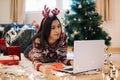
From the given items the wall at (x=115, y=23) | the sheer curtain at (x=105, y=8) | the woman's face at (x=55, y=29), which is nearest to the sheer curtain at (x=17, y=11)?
the sheer curtain at (x=105, y=8)

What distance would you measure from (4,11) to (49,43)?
11.3 ft

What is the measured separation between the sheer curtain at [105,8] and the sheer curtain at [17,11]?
1.59 meters

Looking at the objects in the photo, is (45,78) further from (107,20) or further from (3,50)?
(107,20)

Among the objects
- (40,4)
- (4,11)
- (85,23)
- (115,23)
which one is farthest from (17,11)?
(85,23)

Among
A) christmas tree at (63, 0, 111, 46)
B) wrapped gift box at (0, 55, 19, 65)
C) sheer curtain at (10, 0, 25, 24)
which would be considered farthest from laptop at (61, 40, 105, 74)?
sheer curtain at (10, 0, 25, 24)

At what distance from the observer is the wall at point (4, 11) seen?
4.89m

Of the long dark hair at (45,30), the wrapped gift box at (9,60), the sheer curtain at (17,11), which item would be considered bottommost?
the wrapped gift box at (9,60)

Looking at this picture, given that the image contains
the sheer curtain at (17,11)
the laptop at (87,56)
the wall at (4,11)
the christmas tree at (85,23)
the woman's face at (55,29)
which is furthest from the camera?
the wall at (4,11)

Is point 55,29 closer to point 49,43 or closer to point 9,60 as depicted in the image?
point 49,43

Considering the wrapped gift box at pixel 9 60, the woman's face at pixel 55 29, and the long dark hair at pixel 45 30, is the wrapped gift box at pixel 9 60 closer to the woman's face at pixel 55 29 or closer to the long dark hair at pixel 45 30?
the long dark hair at pixel 45 30

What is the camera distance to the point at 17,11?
15.5 feet

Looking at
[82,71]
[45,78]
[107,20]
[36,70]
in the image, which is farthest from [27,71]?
[107,20]

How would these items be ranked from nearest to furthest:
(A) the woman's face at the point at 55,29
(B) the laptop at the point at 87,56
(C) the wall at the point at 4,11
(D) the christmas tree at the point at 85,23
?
(B) the laptop at the point at 87,56 < (A) the woman's face at the point at 55,29 < (D) the christmas tree at the point at 85,23 < (C) the wall at the point at 4,11

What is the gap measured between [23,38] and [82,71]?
159 cm
